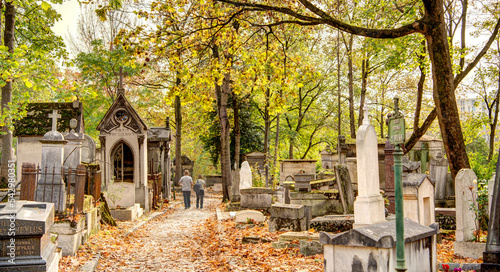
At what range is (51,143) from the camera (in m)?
Answer: 9.34

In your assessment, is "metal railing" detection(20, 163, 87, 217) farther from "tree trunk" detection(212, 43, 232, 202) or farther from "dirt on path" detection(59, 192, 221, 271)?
"tree trunk" detection(212, 43, 232, 202)

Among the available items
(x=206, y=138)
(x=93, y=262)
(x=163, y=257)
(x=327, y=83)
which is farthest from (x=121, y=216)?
(x=327, y=83)

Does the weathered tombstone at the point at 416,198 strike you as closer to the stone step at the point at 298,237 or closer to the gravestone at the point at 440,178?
the stone step at the point at 298,237

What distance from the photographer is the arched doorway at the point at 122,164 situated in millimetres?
17538

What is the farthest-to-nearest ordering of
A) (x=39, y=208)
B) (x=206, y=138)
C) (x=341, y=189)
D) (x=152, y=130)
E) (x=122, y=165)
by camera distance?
(x=206, y=138) → (x=152, y=130) → (x=122, y=165) → (x=341, y=189) → (x=39, y=208)

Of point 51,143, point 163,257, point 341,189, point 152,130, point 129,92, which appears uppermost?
point 129,92

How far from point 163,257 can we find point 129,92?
83.2 ft

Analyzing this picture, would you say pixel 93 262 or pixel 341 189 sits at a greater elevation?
pixel 341 189

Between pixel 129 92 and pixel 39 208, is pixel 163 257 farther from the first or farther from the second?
pixel 129 92

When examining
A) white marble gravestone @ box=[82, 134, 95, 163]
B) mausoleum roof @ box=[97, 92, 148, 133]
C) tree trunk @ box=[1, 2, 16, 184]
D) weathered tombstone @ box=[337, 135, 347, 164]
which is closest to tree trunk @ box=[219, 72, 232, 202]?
mausoleum roof @ box=[97, 92, 148, 133]

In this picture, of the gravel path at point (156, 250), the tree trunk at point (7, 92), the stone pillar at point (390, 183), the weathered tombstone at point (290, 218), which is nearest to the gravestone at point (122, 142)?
the gravel path at point (156, 250)

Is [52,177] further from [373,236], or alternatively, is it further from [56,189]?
[373,236]

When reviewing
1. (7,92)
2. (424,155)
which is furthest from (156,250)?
(424,155)

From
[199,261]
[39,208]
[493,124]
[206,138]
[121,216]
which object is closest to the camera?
[39,208]
